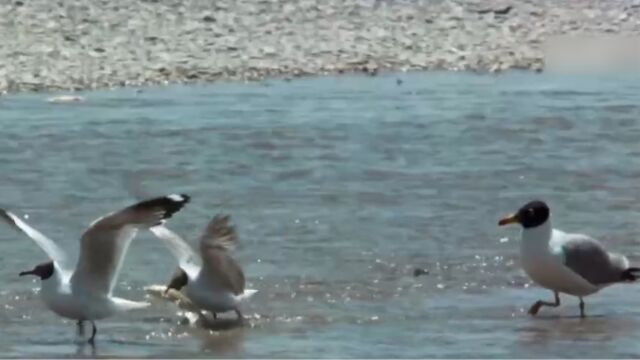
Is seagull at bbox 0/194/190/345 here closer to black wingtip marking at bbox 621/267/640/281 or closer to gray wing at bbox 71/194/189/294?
gray wing at bbox 71/194/189/294

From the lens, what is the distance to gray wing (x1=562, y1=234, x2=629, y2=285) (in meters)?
9.90

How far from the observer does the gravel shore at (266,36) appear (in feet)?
63.5

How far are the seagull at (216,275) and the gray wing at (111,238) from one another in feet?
1.12

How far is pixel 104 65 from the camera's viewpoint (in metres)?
19.3

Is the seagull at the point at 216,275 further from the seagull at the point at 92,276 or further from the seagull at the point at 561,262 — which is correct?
the seagull at the point at 561,262

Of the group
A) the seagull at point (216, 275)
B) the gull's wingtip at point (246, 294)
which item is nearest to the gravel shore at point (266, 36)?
the gull's wingtip at point (246, 294)

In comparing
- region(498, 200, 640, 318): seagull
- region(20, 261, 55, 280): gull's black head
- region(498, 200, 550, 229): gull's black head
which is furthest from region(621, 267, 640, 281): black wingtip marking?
region(20, 261, 55, 280): gull's black head

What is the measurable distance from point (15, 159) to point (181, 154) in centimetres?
116

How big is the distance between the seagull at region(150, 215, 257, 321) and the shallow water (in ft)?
0.58

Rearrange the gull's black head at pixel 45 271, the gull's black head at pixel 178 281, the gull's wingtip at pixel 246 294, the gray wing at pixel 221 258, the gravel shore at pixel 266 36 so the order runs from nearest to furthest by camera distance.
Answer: the gull's black head at pixel 45 271
the gray wing at pixel 221 258
the gull's wingtip at pixel 246 294
the gull's black head at pixel 178 281
the gravel shore at pixel 266 36

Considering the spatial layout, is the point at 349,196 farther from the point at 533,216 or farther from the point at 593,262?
the point at 593,262

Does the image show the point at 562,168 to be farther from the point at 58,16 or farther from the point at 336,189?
the point at 58,16

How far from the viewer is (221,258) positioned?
383 inches

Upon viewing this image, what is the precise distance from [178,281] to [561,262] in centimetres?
179
